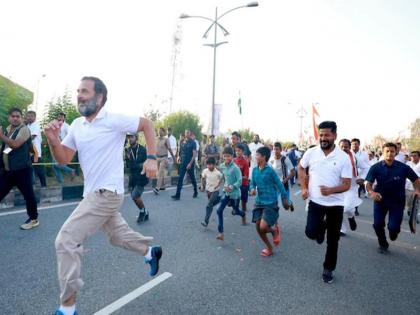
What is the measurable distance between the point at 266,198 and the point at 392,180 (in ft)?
A: 7.12

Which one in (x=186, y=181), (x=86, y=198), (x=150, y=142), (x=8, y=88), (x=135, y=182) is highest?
(x=8, y=88)

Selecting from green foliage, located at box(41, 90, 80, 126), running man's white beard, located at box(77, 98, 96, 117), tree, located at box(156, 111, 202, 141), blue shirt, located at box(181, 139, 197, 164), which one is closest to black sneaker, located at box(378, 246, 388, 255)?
running man's white beard, located at box(77, 98, 96, 117)

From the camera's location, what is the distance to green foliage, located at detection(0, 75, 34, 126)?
35.3 feet

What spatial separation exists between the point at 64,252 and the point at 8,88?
12.0 meters

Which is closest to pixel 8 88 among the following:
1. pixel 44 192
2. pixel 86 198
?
pixel 44 192

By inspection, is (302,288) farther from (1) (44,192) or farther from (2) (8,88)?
(2) (8,88)

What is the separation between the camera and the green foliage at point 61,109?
477 inches

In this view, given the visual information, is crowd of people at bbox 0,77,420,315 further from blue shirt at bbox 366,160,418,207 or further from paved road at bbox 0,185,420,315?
paved road at bbox 0,185,420,315

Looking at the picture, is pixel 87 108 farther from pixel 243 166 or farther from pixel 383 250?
pixel 243 166

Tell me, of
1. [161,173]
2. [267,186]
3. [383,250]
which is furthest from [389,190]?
[161,173]

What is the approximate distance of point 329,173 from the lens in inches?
167

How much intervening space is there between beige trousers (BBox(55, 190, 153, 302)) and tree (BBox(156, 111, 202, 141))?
22513 mm

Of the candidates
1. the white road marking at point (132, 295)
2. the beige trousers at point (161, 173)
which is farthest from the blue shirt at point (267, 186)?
the beige trousers at point (161, 173)

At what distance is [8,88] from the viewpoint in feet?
40.6
